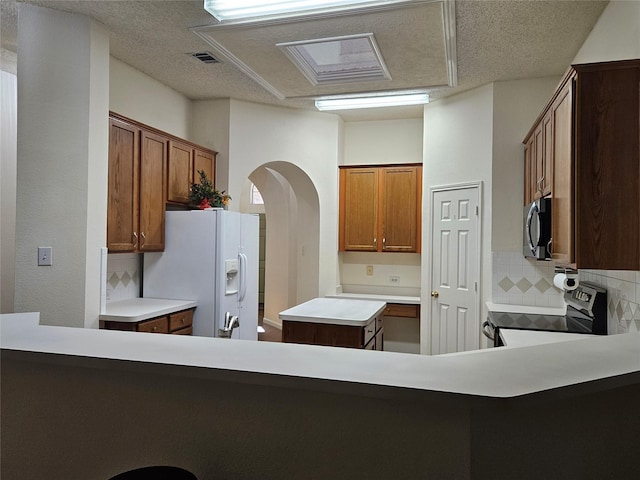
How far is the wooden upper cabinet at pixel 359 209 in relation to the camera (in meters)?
5.48

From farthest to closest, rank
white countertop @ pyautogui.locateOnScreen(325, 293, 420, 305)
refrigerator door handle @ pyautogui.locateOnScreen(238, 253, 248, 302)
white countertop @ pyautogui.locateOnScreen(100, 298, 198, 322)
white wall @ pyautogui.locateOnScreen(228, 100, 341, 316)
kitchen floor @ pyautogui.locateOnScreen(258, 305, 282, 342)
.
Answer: kitchen floor @ pyautogui.locateOnScreen(258, 305, 282, 342) < white countertop @ pyautogui.locateOnScreen(325, 293, 420, 305) < white wall @ pyautogui.locateOnScreen(228, 100, 341, 316) < refrigerator door handle @ pyautogui.locateOnScreen(238, 253, 248, 302) < white countertop @ pyautogui.locateOnScreen(100, 298, 198, 322)

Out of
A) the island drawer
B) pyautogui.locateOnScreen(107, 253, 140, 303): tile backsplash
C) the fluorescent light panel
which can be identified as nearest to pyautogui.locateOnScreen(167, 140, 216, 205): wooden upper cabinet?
pyautogui.locateOnScreen(107, 253, 140, 303): tile backsplash

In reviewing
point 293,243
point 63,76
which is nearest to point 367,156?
point 293,243

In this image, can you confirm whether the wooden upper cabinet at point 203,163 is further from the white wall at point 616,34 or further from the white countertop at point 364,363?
the white wall at point 616,34

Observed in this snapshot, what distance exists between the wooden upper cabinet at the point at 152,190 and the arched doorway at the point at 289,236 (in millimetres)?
1712

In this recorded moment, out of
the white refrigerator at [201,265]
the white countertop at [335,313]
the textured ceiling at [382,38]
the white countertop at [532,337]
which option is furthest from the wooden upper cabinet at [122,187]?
the white countertop at [532,337]

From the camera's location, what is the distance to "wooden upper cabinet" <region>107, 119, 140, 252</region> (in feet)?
10.9

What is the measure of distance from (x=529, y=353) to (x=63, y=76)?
3.16m

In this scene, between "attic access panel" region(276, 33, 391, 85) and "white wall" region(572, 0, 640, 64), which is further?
"attic access panel" region(276, 33, 391, 85)

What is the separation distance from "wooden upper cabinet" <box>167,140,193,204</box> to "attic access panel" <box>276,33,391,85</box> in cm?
132

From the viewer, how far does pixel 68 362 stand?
1.15 metres

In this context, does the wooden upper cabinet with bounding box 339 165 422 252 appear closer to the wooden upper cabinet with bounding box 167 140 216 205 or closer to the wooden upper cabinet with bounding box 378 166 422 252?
the wooden upper cabinet with bounding box 378 166 422 252

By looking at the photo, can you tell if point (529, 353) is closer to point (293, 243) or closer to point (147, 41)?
point (147, 41)

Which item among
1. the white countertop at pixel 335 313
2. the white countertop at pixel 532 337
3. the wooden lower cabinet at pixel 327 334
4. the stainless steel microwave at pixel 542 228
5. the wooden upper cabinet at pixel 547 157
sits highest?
the wooden upper cabinet at pixel 547 157
